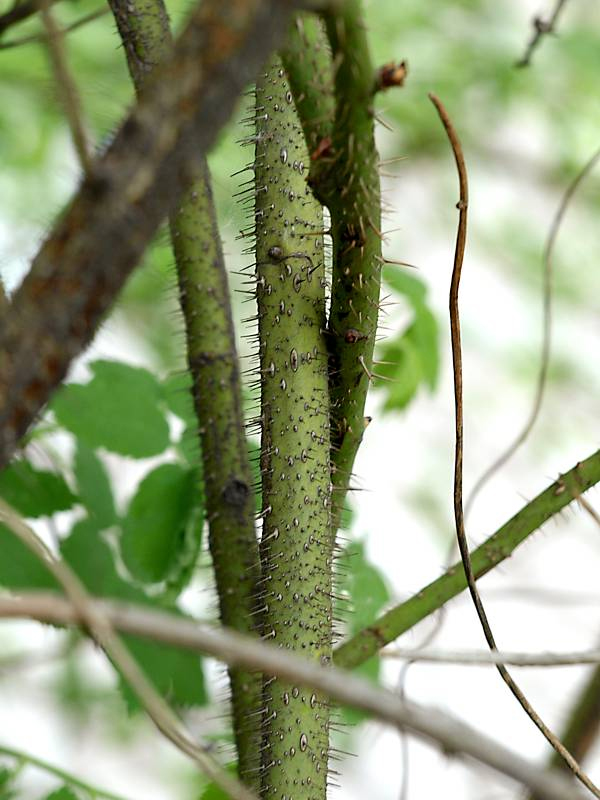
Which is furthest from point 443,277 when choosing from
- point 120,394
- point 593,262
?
point 120,394

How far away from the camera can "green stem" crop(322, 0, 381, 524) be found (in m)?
0.40

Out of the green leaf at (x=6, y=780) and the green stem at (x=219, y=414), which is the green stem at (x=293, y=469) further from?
the green leaf at (x=6, y=780)

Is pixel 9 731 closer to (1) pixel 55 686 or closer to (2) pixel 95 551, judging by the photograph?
(1) pixel 55 686

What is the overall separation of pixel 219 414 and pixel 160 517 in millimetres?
150

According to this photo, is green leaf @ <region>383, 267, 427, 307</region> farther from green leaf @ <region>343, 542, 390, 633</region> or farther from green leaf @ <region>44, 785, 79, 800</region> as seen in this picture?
green leaf @ <region>44, 785, 79, 800</region>

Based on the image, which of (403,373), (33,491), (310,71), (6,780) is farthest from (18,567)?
(310,71)

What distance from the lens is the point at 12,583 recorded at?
0.82m

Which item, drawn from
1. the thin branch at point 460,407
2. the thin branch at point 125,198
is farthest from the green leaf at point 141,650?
the thin branch at point 125,198

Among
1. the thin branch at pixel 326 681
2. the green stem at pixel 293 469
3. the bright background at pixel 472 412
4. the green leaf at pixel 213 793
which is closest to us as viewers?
the thin branch at pixel 326 681

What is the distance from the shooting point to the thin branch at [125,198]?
0.32m

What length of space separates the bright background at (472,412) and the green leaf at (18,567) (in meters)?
1.28

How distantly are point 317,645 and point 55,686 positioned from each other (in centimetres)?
223

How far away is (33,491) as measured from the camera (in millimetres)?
858

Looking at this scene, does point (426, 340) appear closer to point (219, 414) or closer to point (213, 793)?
point (219, 414)
